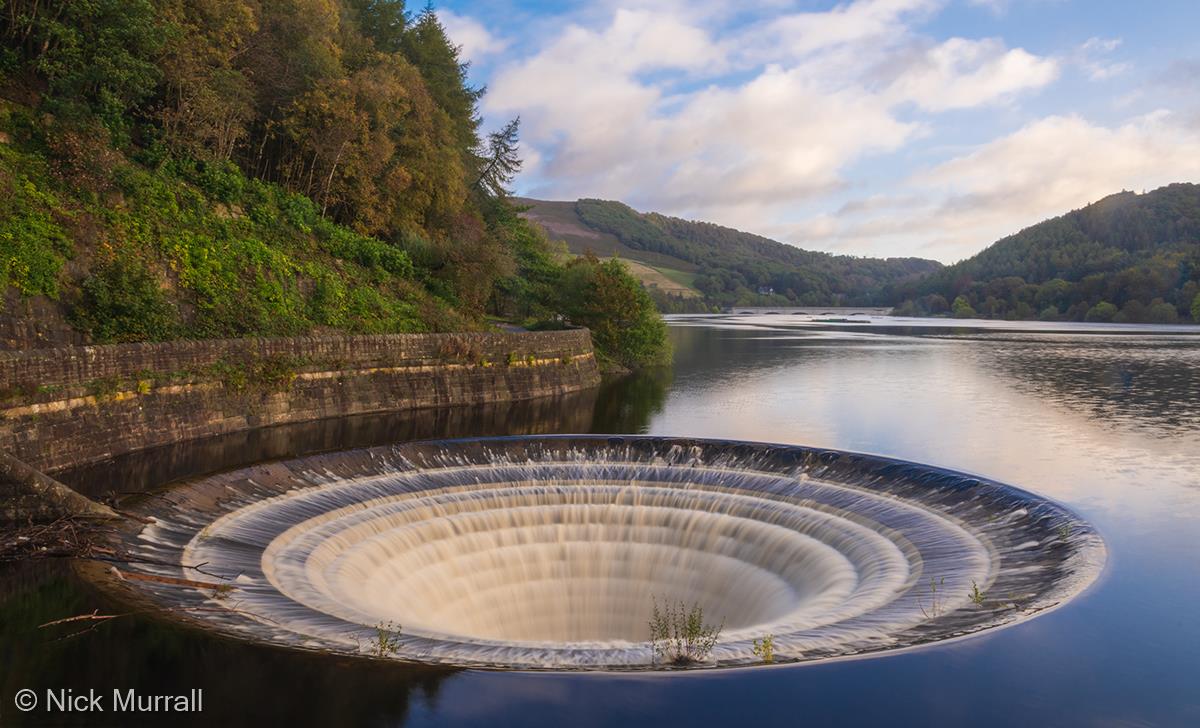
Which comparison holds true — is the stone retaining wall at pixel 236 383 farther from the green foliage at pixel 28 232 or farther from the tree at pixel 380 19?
the tree at pixel 380 19

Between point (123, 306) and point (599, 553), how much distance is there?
603 inches

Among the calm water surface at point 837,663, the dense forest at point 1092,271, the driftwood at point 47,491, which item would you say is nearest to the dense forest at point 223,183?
the calm water surface at point 837,663

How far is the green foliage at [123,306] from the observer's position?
69.5 feet

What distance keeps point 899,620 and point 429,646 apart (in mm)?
5855

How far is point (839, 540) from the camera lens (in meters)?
14.2

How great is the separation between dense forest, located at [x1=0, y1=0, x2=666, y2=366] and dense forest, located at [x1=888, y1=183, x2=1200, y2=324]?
333ft

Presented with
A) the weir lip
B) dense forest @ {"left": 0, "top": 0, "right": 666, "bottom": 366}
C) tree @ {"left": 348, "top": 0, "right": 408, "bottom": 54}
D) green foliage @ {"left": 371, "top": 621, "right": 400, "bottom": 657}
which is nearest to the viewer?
green foliage @ {"left": 371, "top": 621, "right": 400, "bottom": 657}

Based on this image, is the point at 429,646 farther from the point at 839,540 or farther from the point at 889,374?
the point at 889,374

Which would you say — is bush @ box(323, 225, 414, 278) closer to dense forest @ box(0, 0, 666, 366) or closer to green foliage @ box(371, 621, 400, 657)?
dense forest @ box(0, 0, 666, 366)

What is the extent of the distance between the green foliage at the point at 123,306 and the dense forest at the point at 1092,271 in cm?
11997

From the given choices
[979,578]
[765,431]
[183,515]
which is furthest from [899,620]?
[765,431]

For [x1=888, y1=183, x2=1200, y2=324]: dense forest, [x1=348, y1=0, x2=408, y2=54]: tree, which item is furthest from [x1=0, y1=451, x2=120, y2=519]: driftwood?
[x1=888, y1=183, x2=1200, y2=324]: dense forest

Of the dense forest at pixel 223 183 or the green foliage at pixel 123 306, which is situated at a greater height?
the dense forest at pixel 223 183

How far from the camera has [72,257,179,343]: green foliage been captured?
21.2 metres
